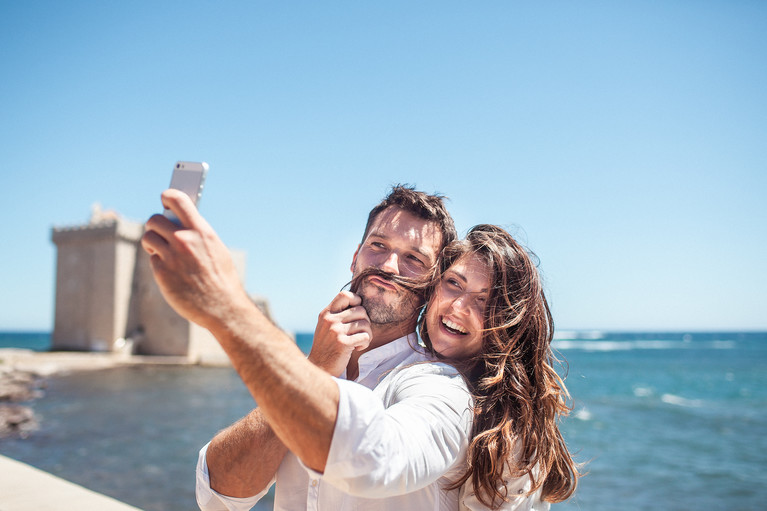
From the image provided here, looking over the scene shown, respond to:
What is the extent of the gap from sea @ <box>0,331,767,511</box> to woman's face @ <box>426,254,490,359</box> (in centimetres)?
99

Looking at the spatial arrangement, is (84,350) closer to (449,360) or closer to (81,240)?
(81,240)

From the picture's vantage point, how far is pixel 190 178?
999 mm

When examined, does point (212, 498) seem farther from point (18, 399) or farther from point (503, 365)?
point (18, 399)

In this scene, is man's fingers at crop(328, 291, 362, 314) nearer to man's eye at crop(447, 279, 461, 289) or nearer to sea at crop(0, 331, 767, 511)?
man's eye at crop(447, 279, 461, 289)

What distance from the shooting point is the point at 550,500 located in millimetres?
1734

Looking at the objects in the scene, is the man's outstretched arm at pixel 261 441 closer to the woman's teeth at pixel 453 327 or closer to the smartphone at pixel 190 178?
the woman's teeth at pixel 453 327

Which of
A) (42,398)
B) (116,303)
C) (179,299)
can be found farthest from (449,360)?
(116,303)

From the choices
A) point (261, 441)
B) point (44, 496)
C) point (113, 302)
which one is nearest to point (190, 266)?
point (261, 441)

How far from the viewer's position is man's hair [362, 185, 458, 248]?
223 centimetres

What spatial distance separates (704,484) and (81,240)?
2739cm

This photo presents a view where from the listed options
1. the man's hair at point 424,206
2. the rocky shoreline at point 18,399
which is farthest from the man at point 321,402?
the rocky shoreline at point 18,399

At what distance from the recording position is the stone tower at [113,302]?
84.2 feet

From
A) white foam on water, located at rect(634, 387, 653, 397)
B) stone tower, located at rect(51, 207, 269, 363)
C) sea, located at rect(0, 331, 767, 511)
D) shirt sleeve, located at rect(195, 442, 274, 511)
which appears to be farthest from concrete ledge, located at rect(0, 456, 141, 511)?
stone tower, located at rect(51, 207, 269, 363)

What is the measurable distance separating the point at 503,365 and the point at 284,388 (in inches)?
33.5
